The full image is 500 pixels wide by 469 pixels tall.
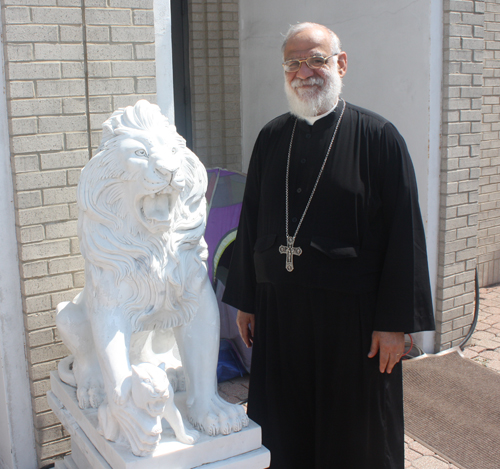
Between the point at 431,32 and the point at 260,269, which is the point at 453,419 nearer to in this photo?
the point at 260,269

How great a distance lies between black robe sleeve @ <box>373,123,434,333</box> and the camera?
8.25ft

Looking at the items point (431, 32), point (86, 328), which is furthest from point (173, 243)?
point (431, 32)

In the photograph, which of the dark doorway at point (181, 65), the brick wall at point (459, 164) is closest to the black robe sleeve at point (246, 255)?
the brick wall at point (459, 164)

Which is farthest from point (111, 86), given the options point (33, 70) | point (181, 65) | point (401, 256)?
point (181, 65)

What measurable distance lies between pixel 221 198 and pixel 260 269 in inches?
73.7

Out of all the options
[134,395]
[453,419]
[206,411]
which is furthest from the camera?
[453,419]

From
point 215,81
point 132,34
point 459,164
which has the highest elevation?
point 215,81

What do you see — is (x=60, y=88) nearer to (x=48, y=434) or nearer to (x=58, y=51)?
(x=58, y=51)

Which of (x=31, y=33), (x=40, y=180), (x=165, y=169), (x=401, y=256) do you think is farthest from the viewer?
(x=40, y=180)

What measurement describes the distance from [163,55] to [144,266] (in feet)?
4.95

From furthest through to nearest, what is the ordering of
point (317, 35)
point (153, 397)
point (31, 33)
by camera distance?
point (31, 33), point (317, 35), point (153, 397)

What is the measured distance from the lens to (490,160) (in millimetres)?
6141

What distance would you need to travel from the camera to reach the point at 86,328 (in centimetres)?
254

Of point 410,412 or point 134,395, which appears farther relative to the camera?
point 410,412
